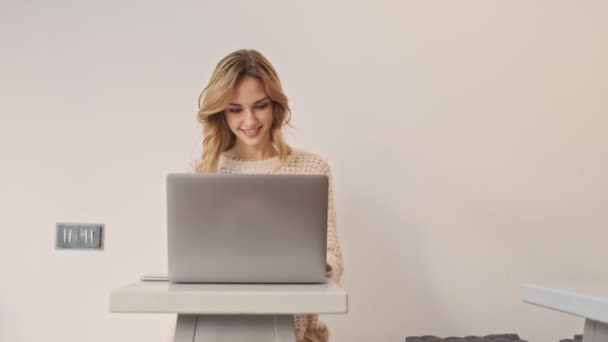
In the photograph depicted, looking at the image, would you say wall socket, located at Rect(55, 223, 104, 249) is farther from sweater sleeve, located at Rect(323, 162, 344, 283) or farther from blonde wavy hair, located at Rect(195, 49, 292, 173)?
sweater sleeve, located at Rect(323, 162, 344, 283)

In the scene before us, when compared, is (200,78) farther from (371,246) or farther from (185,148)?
(371,246)

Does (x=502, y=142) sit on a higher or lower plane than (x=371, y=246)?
higher

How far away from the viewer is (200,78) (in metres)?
2.99

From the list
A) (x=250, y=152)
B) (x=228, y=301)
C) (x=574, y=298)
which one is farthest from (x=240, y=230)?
(x=250, y=152)

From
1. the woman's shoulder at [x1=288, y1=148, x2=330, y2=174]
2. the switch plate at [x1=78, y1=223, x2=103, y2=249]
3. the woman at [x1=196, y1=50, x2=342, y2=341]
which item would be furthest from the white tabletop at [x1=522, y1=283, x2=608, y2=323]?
the switch plate at [x1=78, y1=223, x2=103, y2=249]

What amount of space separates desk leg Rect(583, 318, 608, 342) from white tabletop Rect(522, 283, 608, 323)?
0.22 ft

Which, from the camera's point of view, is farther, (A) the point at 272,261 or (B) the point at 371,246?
(B) the point at 371,246

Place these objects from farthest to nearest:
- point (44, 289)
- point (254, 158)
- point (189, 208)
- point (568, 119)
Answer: point (568, 119) → point (44, 289) → point (254, 158) → point (189, 208)

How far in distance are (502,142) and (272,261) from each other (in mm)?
1905

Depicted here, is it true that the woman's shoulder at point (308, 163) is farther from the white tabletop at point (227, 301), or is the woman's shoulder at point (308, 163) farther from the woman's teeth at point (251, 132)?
the white tabletop at point (227, 301)

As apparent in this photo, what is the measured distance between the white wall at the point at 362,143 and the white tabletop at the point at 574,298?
1.56m

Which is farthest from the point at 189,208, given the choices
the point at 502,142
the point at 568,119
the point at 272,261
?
the point at 568,119

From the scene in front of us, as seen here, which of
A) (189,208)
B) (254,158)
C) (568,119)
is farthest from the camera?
(568,119)

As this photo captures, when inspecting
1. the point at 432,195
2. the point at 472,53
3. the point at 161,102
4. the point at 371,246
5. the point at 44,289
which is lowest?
the point at 44,289
